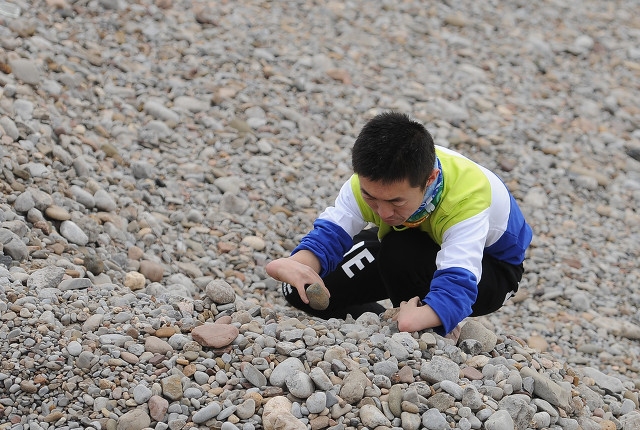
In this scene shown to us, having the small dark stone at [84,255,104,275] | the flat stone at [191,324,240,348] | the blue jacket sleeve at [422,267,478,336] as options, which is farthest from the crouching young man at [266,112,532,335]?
the small dark stone at [84,255,104,275]

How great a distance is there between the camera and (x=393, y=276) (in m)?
3.63

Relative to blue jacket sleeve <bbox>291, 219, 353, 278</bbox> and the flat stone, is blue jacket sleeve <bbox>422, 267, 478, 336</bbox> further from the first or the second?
Answer: the flat stone

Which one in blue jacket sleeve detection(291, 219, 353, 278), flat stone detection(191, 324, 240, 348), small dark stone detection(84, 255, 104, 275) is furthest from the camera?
small dark stone detection(84, 255, 104, 275)

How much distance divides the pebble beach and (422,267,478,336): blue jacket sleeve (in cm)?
11

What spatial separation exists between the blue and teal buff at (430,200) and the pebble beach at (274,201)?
45 centimetres

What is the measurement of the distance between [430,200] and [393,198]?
208 mm

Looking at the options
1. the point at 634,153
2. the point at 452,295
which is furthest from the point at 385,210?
the point at 634,153

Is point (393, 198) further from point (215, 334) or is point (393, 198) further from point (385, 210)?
point (215, 334)

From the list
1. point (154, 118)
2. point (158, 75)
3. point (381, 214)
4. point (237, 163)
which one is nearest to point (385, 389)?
point (381, 214)

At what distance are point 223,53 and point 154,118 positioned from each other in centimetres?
111

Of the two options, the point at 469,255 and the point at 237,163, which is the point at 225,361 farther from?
the point at 237,163

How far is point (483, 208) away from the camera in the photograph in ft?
10.6

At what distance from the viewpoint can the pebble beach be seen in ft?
9.12

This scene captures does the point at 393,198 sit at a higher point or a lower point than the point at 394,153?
lower
